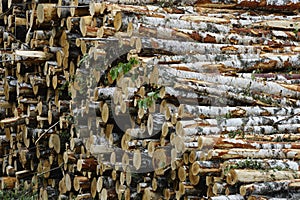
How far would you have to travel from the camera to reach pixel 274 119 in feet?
22.5

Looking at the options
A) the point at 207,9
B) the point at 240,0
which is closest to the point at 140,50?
the point at 207,9

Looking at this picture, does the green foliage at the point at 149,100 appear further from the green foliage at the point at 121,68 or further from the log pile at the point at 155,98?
the green foliage at the point at 121,68

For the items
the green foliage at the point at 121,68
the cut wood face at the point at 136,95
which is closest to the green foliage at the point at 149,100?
the cut wood face at the point at 136,95

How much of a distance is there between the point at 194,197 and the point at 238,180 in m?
0.96

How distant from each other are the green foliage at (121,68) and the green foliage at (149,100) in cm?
42

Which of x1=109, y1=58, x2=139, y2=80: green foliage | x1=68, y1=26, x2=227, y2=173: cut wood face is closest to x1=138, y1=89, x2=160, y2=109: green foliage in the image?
x1=68, y1=26, x2=227, y2=173: cut wood face

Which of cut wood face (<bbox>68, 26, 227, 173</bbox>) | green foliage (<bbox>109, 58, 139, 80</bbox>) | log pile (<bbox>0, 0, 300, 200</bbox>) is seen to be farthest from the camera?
green foliage (<bbox>109, 58, 139, 80</bbox>)

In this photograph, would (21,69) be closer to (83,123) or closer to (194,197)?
(83,123)

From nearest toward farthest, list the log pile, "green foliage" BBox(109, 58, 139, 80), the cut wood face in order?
the log pile < the cut wood face < "green foliage" BBox(109, 58, 139, 80)

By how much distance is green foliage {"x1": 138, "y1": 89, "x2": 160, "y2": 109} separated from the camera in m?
6.60

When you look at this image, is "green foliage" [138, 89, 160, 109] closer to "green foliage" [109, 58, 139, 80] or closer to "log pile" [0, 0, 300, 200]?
"log pile" [0, 0, 300, 200]

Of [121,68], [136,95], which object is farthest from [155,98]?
[121,68]

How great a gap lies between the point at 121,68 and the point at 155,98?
670mm

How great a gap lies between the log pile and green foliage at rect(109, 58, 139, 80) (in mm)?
21
